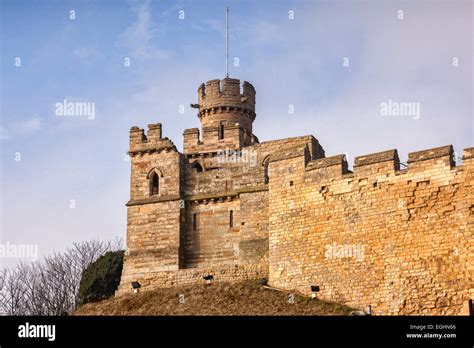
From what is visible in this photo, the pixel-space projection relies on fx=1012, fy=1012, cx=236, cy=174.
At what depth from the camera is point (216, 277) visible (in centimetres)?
3712

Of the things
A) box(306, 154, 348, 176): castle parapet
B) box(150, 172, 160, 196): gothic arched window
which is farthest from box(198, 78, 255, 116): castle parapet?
box(306, 154, 348, 176): castle parapet

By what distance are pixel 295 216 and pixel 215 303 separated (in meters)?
4.10

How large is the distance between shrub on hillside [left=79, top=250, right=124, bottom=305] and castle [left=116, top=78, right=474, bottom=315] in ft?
14.2

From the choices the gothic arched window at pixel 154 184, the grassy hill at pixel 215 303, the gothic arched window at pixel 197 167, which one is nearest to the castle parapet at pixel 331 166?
the grassy hill at pixel 215 303

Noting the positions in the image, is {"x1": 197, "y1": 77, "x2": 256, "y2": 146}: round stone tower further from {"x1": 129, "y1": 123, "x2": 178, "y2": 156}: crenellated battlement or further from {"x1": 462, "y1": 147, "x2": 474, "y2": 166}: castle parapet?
{"x1": 462, "y1": 147, "x2": 474, "y2": 166}: castle parapet

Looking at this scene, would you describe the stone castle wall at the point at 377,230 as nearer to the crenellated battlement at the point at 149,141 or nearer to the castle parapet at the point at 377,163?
the castle parapet at the point at 377,163

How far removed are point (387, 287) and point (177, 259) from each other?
10650 millimetres

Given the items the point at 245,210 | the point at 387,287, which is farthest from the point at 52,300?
the point at 387,287

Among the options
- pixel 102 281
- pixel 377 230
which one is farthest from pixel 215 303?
pixel 102 281

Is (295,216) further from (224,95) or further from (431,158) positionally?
(224,95)

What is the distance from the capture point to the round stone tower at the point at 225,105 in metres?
44.8

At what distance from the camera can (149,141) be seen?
140 feet

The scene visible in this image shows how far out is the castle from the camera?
31562 millimetres
